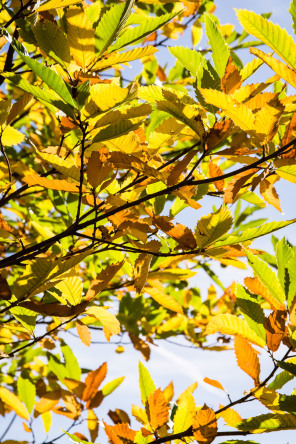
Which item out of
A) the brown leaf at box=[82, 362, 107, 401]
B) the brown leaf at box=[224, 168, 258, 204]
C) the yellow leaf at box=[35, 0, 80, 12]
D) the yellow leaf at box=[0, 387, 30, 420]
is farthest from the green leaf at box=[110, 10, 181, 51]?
the yellow leaf at box=[0, 387, 30, 420]

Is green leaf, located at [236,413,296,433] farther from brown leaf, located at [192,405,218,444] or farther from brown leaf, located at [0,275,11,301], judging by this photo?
brown leaf, located at [0,275,11,301]

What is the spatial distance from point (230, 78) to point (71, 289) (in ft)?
2.14

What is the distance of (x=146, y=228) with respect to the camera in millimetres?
1037

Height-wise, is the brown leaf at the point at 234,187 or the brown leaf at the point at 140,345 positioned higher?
the brown leaf at the point at 234,187

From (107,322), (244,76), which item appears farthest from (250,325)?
(244,76)

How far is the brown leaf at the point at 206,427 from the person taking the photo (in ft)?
3.27

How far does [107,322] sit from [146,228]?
30cm

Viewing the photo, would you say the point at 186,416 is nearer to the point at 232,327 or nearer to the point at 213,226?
the point at 232,327

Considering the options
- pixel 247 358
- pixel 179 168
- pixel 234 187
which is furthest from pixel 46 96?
pixel 247 358

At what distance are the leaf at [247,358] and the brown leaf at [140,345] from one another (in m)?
0.97

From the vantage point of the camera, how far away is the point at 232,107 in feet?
2.43

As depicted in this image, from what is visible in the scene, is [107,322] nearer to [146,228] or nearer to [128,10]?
[146,228]

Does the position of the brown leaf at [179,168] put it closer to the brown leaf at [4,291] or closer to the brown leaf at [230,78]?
the brown leaf at [230,78]

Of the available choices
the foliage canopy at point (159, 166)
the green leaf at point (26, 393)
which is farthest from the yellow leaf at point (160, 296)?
the green leaf at point (26, 393)
